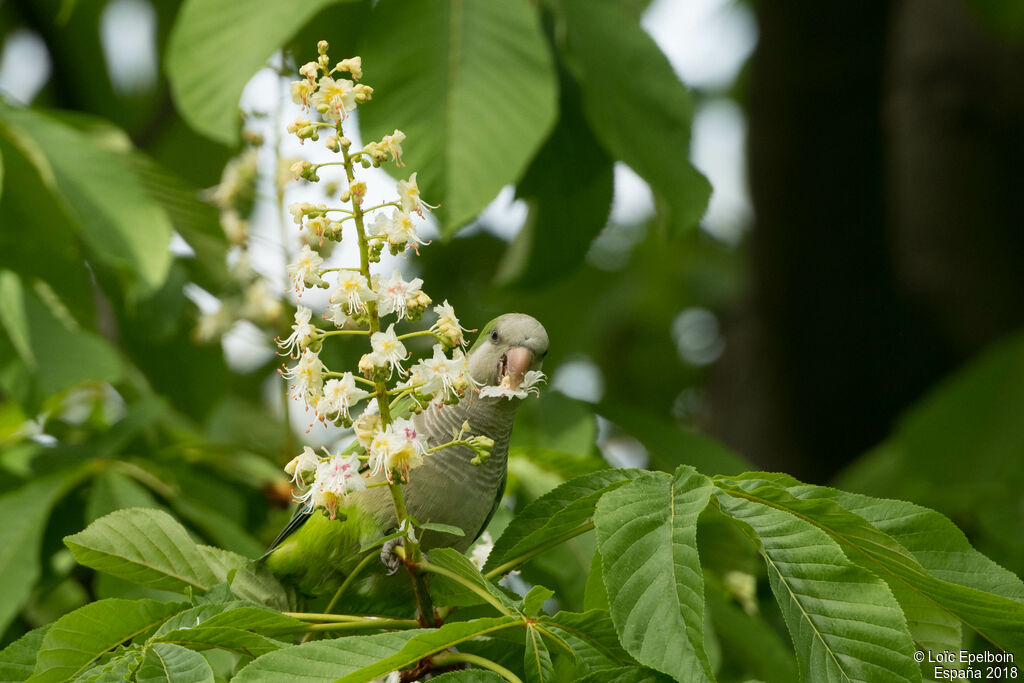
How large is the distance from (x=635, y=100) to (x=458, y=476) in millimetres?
1259

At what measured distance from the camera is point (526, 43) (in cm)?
255

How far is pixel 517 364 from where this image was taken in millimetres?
1980

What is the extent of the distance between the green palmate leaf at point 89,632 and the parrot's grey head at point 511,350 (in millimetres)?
717

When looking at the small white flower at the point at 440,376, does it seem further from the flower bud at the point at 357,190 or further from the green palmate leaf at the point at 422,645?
the green palmate leaf at the point at 422,645

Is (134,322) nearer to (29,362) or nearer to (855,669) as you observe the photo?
(29,362)

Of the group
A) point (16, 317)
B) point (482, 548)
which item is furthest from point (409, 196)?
point (16, 317)

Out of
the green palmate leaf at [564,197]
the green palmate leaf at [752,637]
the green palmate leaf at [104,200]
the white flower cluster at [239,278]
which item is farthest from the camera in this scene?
the white flower cluster at [239,278]

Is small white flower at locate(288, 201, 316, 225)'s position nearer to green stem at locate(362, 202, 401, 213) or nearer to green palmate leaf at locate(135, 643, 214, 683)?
green stem at locate(362, 202, 401, 213)

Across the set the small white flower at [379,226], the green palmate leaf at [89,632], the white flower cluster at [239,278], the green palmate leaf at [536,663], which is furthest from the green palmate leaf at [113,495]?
the green palmate leaf at [536,663]

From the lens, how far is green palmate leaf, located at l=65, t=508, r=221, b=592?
69.4 inches

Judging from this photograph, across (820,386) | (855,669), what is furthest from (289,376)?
(820,386)

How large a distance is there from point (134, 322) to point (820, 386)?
156 inches

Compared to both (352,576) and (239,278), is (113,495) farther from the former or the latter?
(352,576)

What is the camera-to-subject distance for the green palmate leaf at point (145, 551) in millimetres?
1762
